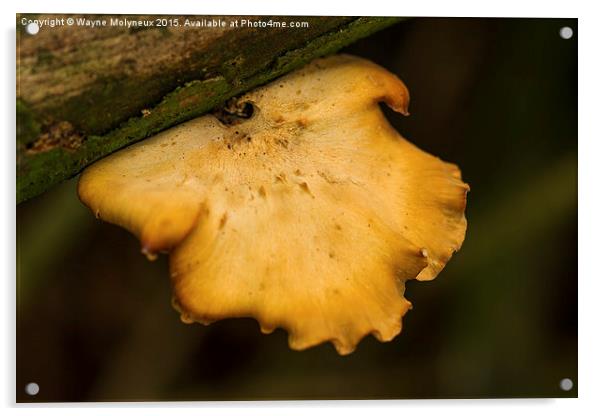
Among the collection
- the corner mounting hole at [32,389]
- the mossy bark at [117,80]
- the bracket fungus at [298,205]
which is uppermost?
the mossy bark at [117,80]

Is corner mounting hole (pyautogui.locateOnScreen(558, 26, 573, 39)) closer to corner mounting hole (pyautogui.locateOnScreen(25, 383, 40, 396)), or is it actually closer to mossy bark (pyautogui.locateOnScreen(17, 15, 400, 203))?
mossy bark (pyautogui.locateOnScreen(17, 15, 400, 203))

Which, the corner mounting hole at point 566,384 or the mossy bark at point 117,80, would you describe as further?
the corner mounting hole at point 566,384

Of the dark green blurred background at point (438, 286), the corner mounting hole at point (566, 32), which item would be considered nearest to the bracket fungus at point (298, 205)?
the dark green blurred background at point (438, 286)

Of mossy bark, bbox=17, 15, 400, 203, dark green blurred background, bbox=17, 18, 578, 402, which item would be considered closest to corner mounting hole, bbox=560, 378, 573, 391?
dark green blurred background, bbox=17, 18, 578, 402

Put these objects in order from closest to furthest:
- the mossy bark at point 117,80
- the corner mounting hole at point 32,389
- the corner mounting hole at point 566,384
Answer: the mossy bark at point 117,80 < the corner mounting hole at point 32,389 < the corner mounting hole at point 566,384

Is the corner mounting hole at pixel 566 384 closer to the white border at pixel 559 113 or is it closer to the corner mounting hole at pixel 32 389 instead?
the white border at pixel 559 113

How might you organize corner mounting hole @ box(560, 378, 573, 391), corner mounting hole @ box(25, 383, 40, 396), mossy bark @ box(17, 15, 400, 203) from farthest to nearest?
corner mounting hole @ box(560, 378, 573, 391), corner mounting hole @ box(25, 383, 40, 396), mossy bark @ box(17, 15, 400, 203)

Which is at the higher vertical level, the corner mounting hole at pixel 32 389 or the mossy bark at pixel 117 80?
the mossy bark at pixel 117 80
